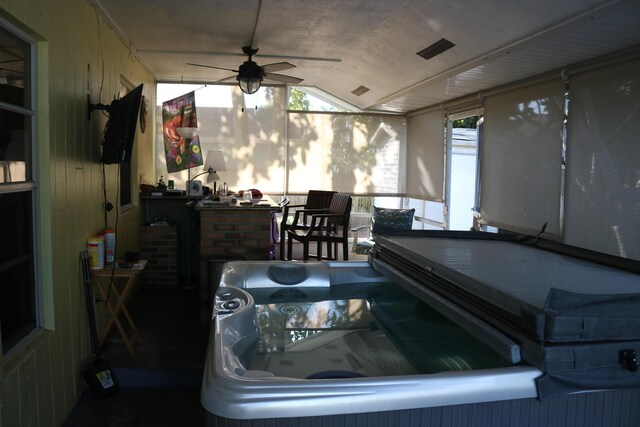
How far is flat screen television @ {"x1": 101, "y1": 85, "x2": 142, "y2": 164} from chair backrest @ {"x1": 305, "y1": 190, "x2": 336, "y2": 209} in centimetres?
390

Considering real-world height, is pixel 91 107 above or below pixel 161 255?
above

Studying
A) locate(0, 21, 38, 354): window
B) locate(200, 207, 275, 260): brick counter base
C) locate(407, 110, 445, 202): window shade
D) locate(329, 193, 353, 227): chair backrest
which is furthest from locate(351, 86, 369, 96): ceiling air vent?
locate(0, 21, 38, 354): window

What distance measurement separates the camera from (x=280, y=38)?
5445 mm

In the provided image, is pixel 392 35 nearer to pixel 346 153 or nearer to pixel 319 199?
pixel 319 199

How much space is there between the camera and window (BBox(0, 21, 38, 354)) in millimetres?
2275

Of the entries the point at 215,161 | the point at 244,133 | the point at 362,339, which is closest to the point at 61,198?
the point at 362,339

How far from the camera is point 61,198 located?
115 inches

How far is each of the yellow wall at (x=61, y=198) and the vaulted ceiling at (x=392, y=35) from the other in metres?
0.96

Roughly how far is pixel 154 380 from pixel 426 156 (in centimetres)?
557

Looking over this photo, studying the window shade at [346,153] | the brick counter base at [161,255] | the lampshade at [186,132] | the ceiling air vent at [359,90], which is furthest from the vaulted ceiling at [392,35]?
the brick counter base at [161,255]

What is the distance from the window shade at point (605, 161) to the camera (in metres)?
3.82

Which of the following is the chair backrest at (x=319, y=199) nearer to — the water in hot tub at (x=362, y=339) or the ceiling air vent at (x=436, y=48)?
the ceiling air vent at (x=436, y=48)

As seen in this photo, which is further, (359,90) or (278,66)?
(359,90)

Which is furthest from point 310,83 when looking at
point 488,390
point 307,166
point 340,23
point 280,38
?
point 488,390
